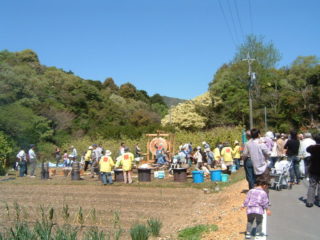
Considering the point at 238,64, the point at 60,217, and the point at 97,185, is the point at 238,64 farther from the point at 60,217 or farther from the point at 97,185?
the point at 60,217

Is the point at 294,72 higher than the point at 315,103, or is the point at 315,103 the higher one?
the point at 294,72

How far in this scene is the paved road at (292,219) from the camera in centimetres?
778

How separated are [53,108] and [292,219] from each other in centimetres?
4109

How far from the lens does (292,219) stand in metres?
9.05

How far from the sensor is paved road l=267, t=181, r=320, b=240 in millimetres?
7782

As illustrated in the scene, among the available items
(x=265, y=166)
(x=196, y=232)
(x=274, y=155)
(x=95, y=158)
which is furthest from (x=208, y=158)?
(x=196, y=232)

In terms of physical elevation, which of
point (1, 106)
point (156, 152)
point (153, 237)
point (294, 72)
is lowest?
point (153, 237)

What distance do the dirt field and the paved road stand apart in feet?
2.34

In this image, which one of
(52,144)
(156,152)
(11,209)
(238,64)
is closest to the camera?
(11,209)

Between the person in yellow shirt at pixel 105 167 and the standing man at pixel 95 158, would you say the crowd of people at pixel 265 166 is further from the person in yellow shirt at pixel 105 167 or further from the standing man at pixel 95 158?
the standing man at pixel 95 158

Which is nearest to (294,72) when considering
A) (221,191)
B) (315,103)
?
(315,103)

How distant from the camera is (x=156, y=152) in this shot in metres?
25.9

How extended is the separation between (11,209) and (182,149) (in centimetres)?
1234

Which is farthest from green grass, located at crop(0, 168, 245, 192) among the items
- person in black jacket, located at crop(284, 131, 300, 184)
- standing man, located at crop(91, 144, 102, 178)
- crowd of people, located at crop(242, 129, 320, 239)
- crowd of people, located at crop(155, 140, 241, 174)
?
person in black jacket, located at crop(284, 131, 300, 184)
